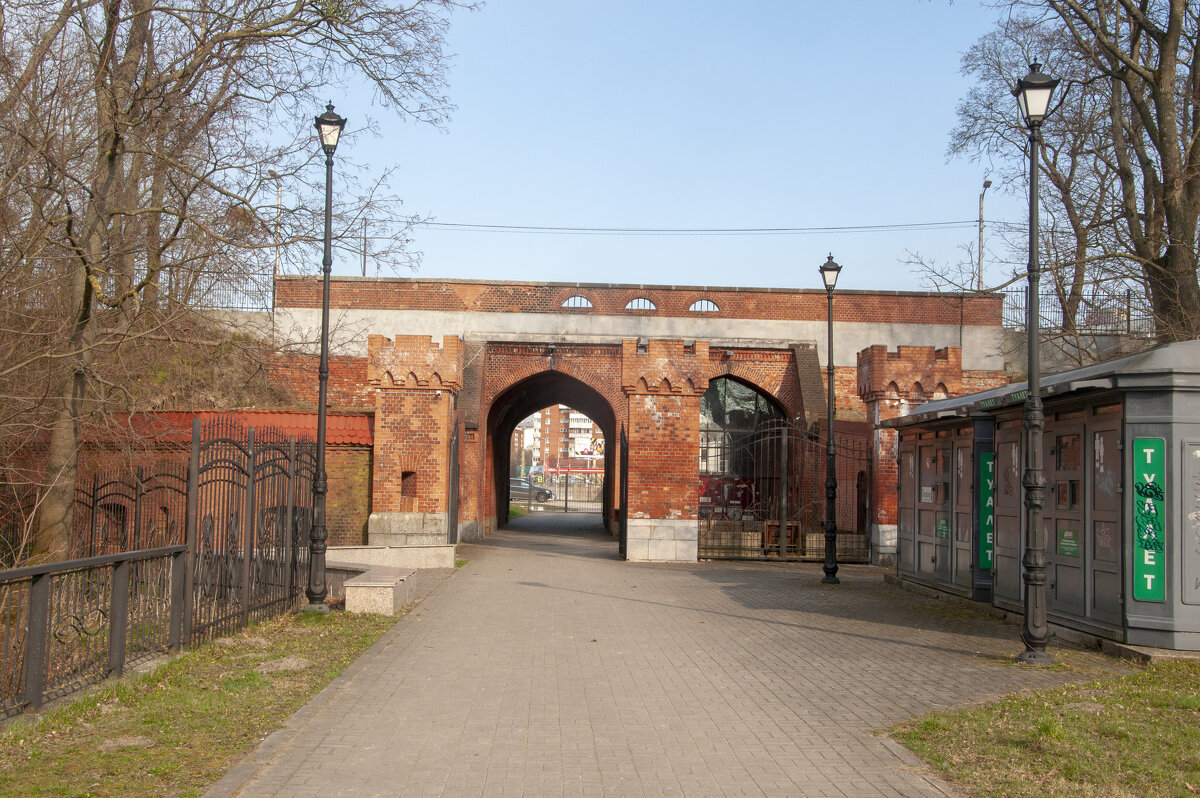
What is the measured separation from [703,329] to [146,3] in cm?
1781

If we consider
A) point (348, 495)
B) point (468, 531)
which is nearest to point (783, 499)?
point (468, 531)

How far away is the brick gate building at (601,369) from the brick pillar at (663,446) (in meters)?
0.03

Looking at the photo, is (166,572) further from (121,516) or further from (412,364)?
(412,364)

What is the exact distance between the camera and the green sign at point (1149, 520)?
892 cm

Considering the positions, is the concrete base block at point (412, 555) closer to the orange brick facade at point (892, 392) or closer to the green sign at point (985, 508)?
the orange brick facade at point (892, 392)

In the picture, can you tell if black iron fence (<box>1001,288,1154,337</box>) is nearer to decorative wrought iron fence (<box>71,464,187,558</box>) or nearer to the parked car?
decorative wrought iron fence (<box>71,464,187,558</box>)

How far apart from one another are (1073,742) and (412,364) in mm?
15580

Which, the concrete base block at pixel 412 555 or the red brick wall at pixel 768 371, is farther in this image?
the red brick wall at pixel 768 371

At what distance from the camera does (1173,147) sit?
16.0 metres

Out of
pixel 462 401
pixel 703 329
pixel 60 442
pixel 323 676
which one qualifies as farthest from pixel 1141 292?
pixel 60 442

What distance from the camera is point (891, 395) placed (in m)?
20.5

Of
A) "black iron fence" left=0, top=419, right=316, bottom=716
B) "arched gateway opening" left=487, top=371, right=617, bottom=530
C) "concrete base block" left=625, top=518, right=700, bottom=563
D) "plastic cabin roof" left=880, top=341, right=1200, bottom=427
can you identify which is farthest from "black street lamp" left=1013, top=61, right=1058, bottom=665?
"arched gateway opening" left=487, top=371, right=617, bottom=530

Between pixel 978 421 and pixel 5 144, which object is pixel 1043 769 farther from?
pixel 5 144

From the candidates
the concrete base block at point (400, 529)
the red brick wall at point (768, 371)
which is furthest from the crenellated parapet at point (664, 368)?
the red brick wall at point (768, 371)
